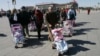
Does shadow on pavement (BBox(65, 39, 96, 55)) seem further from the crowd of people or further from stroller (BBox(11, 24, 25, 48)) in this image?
stroller (BBox(11, 24, 25, 48))

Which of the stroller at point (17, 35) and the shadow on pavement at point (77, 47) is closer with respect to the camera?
the shadow on pavement at point (77, 47)

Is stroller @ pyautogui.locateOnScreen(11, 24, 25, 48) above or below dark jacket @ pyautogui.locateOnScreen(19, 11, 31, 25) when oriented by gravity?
below

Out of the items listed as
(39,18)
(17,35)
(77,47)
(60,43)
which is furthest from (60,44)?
(39,18)

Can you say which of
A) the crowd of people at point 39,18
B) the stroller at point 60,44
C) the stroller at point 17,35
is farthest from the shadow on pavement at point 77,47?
the stroller at point 17,35

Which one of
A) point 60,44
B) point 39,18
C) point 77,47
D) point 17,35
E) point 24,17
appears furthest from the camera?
point 24,17

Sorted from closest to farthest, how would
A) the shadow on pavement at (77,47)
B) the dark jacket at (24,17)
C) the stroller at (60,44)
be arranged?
the stroller at (60,44), the shadow on pavement at (77,47), the dark jacket at (24,17)

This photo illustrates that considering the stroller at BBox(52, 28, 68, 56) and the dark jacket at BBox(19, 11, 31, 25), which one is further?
the dark jacket at BBox(19, 11, 31, 25)

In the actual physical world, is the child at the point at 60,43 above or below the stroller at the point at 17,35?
above

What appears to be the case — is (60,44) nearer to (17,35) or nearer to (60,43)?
(60,43)

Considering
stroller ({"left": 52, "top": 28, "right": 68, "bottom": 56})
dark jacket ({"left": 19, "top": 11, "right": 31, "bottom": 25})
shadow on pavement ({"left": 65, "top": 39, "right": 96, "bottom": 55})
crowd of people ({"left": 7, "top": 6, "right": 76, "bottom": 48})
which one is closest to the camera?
stroller ({"left": 52, "top": 28, "right": 68, "bottom": 56})

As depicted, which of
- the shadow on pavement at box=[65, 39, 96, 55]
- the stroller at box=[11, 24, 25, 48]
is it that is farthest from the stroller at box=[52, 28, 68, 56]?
the stroller at box=[11, 24, 25, 48]

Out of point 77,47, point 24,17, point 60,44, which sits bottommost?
point 77,47

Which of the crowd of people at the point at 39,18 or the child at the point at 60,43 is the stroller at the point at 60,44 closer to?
the child at the point at 60,43

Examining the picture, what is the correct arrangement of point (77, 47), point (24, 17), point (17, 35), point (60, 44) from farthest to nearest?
point (24, 17) < point (17, 35) < point (77, 47) < point (60, 44)
